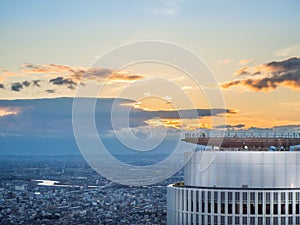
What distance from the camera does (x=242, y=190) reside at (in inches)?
1609

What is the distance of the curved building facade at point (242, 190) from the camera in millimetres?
40500

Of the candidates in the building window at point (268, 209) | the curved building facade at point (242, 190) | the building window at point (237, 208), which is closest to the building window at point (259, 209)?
the curved building facade at point (242, 190)

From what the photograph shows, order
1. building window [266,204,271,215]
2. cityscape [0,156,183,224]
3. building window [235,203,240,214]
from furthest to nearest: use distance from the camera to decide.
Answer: cityscape [0,156,183,224] < building window [235,203,240,214] < building window [266,204,271,215]

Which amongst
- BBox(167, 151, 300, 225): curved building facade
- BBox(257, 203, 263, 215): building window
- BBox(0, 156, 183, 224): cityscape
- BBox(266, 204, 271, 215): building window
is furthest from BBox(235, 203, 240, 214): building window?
BBox(0, 156, 183, 224): cityscape

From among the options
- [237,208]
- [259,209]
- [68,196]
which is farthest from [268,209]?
[68,196]

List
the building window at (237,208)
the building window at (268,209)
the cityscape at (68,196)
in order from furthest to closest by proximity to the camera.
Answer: the cityscape at (68,196), the building window at (237,208), the building window at (268,209)

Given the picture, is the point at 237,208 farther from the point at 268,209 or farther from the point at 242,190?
the point at 268,209

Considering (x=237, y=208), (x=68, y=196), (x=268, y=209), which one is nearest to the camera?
(x=268, y=209)

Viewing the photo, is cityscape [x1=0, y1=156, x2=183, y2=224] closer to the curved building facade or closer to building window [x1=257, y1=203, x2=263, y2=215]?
the curved building facade

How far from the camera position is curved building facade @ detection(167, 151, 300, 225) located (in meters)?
40.5

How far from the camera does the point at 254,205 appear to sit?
4062 cm

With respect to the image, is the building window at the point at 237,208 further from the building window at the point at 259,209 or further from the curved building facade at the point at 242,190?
the building window at the point at 259,209

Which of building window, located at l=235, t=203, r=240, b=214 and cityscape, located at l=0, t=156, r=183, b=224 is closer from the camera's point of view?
building window, located at l=235, t=203, r=240, b=214

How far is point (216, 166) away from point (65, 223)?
4149cm
